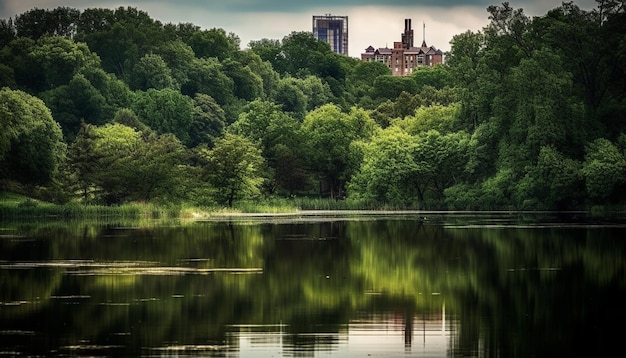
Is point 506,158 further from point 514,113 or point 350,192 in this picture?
point 350,192

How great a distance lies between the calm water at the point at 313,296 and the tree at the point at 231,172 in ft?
116

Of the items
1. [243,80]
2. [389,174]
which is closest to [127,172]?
[389,174]

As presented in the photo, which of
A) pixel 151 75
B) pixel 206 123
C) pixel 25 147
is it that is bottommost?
pixel 25 147

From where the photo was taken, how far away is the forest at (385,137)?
8281 cm

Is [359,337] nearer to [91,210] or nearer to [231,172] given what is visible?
[91,210]

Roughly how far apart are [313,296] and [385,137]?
2803 inches

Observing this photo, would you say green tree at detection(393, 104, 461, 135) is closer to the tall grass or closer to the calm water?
the tall grass

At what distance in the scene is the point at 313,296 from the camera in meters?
29.5

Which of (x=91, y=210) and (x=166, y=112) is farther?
(x=166, y=112)

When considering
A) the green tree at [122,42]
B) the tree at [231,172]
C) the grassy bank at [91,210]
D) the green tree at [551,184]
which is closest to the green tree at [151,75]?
the green tree at [122,42]

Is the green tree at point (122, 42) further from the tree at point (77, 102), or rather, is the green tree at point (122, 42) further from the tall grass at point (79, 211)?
the tall grass at point (79, 211)

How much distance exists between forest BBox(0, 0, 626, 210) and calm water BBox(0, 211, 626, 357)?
30.6 meters

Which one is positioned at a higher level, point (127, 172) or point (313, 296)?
point (127, 172)

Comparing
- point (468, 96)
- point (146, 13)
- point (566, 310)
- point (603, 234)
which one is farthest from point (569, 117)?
point (146, 13)
